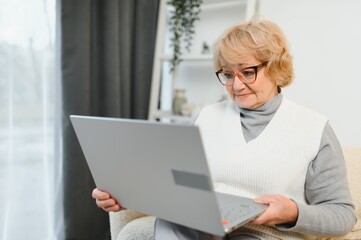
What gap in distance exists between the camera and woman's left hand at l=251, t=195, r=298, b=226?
2.58 feet

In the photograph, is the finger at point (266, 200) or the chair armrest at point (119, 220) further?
the chair armrest at point (119, 220)

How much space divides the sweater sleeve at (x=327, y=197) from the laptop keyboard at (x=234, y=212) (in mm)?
137

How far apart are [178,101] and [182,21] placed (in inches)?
18.7

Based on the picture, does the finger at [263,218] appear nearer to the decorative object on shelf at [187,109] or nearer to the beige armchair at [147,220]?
the beige armchair at [147,220]

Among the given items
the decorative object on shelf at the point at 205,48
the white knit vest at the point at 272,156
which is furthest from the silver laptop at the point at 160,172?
the decorative object on shelf at the point at 205,48

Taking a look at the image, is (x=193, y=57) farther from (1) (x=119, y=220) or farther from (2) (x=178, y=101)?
(1) (x=119, y=220)

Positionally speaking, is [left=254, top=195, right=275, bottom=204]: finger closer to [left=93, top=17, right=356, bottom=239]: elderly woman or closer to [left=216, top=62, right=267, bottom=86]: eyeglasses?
[left=93, top=17, right=356, bottom=239]: elderly woman

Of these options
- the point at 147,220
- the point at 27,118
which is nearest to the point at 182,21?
the point at 27,118

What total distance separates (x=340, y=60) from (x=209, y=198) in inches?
47.3

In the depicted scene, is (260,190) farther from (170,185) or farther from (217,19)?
(217,19)

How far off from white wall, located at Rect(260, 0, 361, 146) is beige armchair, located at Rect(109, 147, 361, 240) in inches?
12.1

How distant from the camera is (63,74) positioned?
5.54 ft

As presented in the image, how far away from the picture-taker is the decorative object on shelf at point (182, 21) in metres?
1.97

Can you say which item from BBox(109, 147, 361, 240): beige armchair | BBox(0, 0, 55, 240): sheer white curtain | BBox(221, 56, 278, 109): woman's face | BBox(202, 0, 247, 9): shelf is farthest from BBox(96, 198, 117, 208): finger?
BBox(202, 0, 247, 9): shelf
